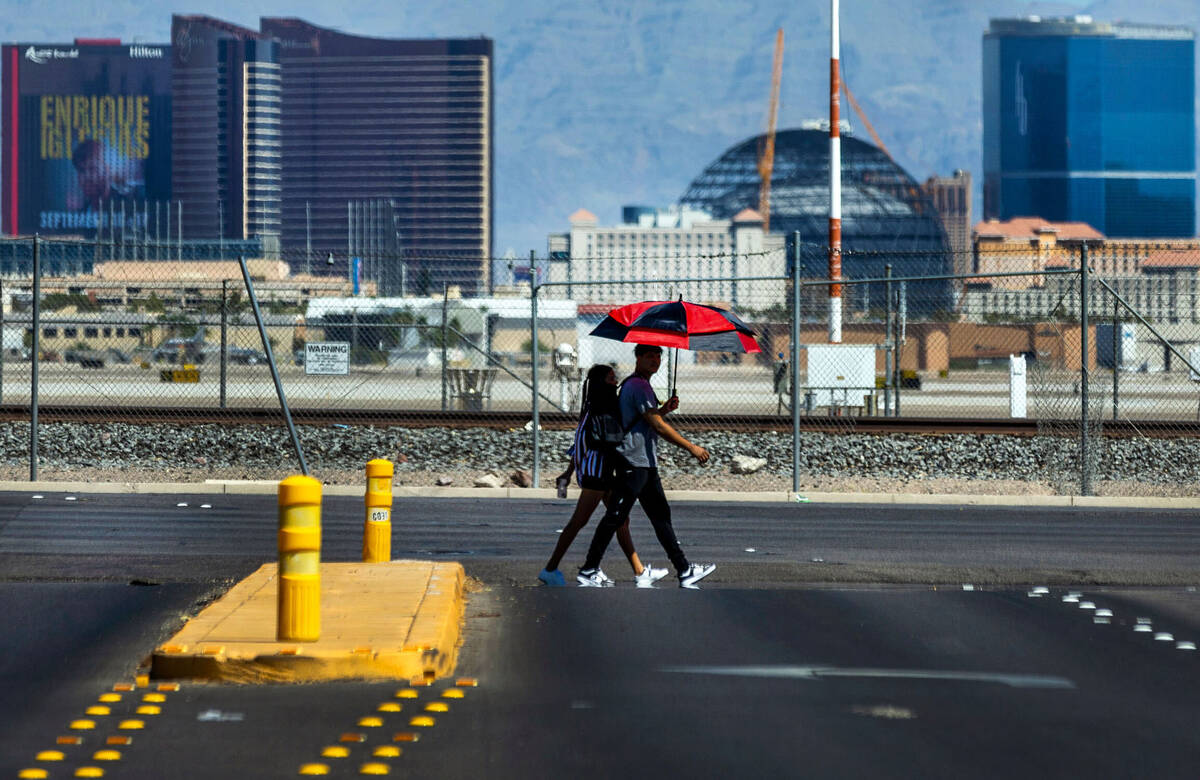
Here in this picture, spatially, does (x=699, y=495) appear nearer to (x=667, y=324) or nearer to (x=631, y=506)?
(x=667, y=324)

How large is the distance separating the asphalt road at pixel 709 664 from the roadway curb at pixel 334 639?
0.15m

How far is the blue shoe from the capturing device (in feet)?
32.9

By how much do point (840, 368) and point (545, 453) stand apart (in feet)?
14.8

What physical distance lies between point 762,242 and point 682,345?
189270 millimetres

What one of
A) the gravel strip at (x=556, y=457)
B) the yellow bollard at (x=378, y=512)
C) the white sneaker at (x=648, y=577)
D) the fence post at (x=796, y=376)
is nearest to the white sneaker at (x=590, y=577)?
the white sneaker at (x=648, y=577)

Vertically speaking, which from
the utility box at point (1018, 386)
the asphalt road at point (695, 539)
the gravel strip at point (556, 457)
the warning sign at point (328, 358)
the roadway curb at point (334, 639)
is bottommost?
the asphalt road at point (695, 539)

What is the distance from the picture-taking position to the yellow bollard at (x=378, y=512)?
32.4 ft

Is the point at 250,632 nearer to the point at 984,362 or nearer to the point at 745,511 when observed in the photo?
the point at 745,511

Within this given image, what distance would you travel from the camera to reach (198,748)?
5.79m

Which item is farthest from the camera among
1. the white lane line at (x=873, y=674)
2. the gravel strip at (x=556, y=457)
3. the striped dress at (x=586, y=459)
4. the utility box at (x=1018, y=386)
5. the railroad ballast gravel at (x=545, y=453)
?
the utility box at (x=1018, y=386)

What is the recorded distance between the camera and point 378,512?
9.99m

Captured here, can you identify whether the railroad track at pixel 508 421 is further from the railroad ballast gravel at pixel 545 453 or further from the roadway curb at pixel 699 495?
the roadway curb at pixel 699 495

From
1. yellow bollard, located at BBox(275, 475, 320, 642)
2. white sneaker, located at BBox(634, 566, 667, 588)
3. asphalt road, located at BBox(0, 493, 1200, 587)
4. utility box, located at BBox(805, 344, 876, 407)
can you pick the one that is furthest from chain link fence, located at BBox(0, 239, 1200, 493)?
yellow bollard, located at BBox(275, 475, 320, 642)

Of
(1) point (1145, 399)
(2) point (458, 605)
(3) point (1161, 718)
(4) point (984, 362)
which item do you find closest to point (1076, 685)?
(3) point (1161, 718)
